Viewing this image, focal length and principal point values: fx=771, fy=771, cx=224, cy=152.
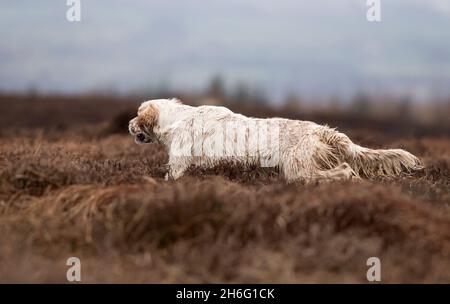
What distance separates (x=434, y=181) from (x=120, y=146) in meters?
6.35

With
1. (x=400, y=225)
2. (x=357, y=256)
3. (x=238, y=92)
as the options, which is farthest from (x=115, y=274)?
(x=238, y=92)

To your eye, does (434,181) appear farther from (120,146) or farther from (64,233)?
(120,146)

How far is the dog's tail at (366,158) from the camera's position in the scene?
9039 mm

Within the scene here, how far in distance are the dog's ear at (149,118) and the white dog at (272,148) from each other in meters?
0.15

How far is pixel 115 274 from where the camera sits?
6.30 metres

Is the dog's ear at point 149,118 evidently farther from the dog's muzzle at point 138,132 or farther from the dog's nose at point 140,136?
the dog's nose at point 140,136

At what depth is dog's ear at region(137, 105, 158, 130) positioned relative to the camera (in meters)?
10.0

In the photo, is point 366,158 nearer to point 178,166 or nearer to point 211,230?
point 178,166

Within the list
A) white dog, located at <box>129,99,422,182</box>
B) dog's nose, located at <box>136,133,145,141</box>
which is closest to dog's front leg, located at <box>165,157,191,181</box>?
white dog, located at <box>129,99,422,182</box>

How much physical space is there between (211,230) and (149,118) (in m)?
3.55

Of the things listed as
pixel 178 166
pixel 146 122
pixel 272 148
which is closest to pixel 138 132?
pixel 146 122

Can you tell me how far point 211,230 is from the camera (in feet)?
22.2

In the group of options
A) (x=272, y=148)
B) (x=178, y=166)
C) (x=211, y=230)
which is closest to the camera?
(x=211, y=230)

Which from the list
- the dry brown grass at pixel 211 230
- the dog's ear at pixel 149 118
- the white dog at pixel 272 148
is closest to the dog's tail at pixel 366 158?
the white dog at pixel 272 148
